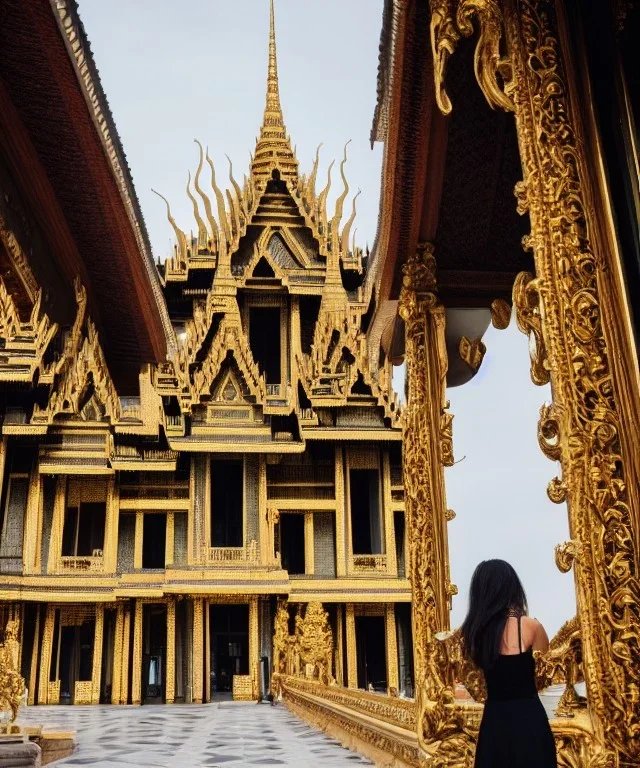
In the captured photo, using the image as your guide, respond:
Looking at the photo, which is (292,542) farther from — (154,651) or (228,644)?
(154,651)

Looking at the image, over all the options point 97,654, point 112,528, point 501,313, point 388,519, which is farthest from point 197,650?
point 501,313

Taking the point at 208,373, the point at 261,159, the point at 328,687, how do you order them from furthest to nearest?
the point at 261,159, the point at 208,373, the point at 328,687

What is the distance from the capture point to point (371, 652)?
66.7ft

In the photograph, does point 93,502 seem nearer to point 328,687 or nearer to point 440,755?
point 328,687

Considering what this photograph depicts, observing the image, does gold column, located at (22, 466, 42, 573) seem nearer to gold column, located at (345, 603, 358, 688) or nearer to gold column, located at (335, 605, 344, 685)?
gold column, located at (335, 605, 344, 685)

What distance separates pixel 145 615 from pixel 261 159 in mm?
12936

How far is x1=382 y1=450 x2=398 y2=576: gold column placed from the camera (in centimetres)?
1916

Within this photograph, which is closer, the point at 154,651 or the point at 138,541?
the point at 154,651

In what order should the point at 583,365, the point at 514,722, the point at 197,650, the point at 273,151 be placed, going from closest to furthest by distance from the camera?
the point at 583,365, the point at 514,722, the point at 197,650, the point at 273,151

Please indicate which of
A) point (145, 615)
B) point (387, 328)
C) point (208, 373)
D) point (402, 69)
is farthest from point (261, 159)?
point (402, 69)

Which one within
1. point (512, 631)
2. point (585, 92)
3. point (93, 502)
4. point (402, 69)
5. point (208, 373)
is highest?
point (208, 373)

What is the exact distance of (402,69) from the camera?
3346 mm

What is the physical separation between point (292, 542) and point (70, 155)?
611 inches

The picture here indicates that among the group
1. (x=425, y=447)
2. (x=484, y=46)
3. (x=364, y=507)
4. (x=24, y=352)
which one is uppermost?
(x=24, y=352)
